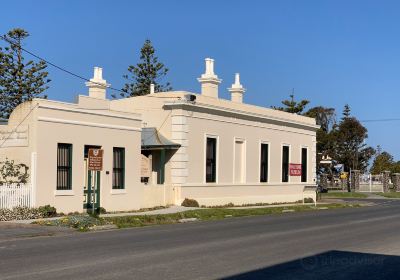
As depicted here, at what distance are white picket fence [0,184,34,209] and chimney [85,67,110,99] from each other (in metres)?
10.4

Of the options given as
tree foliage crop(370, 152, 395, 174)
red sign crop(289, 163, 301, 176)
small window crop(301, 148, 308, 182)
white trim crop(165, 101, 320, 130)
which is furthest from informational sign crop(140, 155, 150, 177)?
tree foliage crop(370, 152, 395, 174)

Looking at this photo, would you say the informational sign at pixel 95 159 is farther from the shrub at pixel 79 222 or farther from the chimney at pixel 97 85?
the chimney at pixel 97 85

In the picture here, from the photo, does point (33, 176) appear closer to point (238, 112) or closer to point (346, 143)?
point (238, 112)

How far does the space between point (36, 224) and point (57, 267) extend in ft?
31.1

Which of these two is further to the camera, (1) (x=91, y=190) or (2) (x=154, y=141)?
(2) (x=154, y=141)

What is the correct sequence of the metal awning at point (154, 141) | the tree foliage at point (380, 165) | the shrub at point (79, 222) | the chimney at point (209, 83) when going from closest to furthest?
the shrub at point (79, 222), the metal awning at point (154, 141), the chimney at point (209, 83), the tree foliage at point (380, 165)

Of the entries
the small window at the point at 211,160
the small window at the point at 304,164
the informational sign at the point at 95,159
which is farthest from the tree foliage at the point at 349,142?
the informational sign at the point at 95,159

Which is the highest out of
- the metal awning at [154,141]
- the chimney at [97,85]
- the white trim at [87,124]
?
the chimney at [97,85]

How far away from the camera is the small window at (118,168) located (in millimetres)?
26797

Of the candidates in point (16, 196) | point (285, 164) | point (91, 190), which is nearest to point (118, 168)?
point (91, 190)

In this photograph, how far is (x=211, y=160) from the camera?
108ft

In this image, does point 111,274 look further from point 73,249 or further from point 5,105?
point 5,105

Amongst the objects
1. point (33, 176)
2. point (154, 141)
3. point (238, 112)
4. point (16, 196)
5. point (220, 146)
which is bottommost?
point (16, 196)

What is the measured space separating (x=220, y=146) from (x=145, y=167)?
186 inches
